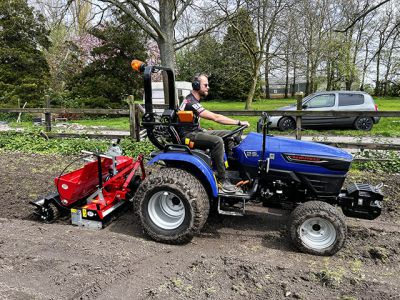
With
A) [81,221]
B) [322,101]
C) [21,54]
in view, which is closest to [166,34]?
[322,101]

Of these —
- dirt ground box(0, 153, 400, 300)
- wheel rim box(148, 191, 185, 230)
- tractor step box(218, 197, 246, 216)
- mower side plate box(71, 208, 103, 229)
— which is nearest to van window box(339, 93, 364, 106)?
dirt ground box(0, 153, 400, 300)

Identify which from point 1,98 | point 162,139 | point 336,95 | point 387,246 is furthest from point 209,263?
point 1,98

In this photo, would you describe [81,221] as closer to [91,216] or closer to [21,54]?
[91,216]

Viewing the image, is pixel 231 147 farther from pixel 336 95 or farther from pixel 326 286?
pixel 336 95

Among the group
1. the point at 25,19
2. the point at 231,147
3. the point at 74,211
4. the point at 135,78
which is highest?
the point at 25,19

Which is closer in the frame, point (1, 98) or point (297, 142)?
point (297, 142)

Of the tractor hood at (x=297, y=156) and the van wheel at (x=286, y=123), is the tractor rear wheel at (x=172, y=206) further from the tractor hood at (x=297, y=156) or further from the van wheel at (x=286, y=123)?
the van wheel at (x=286, y=123)

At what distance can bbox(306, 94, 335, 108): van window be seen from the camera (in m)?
12.4

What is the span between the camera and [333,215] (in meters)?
3.51

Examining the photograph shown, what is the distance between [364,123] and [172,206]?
10.0 metres

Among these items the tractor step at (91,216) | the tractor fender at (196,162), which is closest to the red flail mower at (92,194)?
the tractor step at (91,216)

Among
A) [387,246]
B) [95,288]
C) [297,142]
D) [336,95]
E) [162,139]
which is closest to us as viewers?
[95,288]

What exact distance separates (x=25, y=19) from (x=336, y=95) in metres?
16.9

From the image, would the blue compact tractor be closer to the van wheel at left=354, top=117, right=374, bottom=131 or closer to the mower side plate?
the mower side plate
